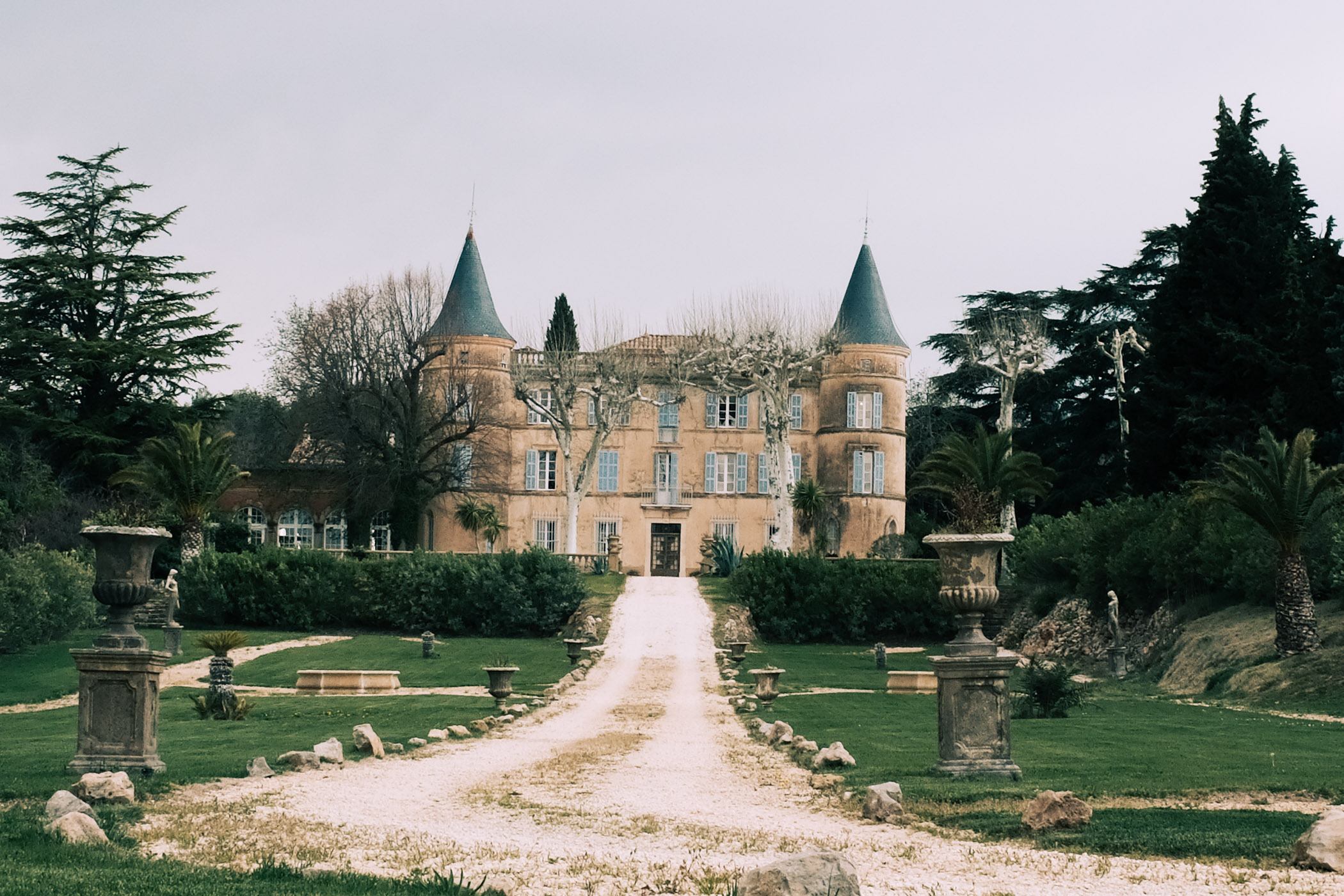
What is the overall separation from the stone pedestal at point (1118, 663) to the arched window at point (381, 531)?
82.5 ft

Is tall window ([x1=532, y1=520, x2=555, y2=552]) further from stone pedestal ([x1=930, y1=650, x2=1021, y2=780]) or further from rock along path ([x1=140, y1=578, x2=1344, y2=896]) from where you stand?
stone pedestal ([x1=930, y1=650, x2=1021, y2=780])

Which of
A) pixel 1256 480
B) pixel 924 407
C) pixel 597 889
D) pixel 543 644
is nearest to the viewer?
pixel 597 889

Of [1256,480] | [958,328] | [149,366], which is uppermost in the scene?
[958,328]

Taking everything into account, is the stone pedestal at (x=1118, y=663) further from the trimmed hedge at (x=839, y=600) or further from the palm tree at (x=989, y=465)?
the trimmed hedge at (x=839, y=600)

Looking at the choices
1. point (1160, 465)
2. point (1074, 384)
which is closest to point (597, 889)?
point (1160, 465)

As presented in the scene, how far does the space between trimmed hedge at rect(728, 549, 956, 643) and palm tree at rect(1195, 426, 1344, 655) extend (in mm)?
13101

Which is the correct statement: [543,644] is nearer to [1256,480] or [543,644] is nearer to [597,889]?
[1256,480]

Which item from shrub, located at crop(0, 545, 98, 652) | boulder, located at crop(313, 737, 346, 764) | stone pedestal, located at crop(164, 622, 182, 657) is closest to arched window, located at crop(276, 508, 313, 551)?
shrub, located at crop(0, 545, 98, 652)

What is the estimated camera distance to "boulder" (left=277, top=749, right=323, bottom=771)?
41.9ft

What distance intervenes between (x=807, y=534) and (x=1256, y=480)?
27374mm

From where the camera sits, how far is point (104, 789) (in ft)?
33.5

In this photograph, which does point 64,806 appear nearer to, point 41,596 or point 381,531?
point 41,596

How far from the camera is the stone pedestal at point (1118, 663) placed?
2888 cm

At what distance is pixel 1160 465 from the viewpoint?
111 ft
